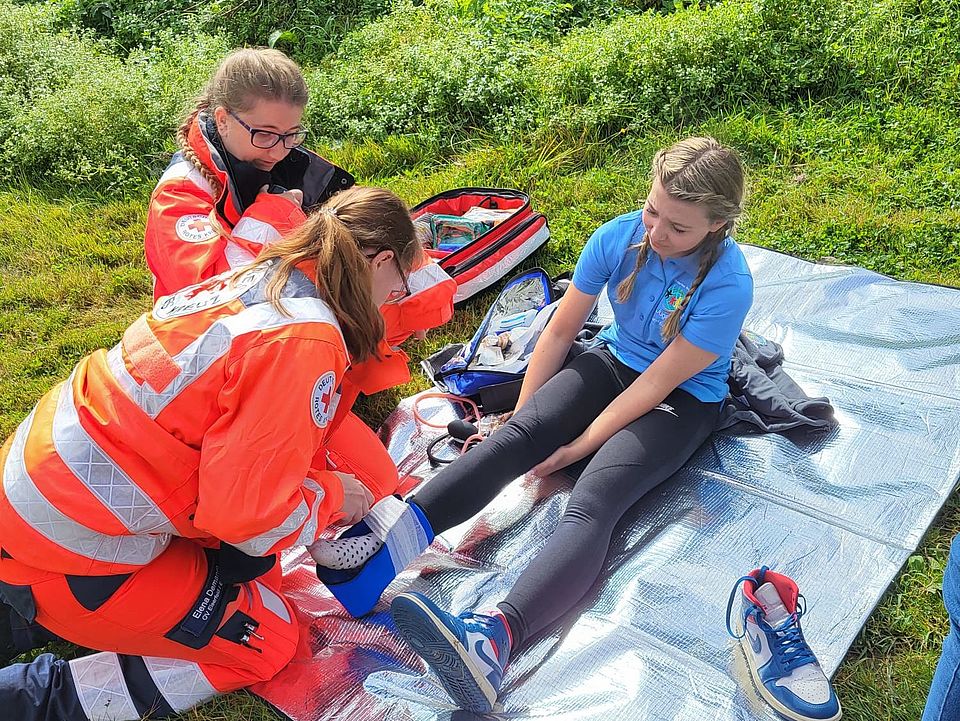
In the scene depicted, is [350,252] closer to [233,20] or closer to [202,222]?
[202,222]

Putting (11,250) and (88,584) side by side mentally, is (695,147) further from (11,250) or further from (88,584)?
(11,250)

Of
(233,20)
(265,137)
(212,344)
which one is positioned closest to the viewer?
(212,344)

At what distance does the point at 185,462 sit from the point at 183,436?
0.24 ft

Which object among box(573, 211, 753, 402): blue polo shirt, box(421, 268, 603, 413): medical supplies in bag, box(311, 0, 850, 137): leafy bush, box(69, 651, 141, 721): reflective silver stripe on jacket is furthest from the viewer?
box(311, 0, 850, 137): leafy bush

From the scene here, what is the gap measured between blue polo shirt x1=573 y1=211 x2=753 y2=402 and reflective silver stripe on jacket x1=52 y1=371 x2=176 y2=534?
1.73 metres

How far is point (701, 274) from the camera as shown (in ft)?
9.86

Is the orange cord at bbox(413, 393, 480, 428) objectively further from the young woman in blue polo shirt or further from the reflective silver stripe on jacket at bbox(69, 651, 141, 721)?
the reflective silver stripe on jacket at bbox(69, 651, 141, 721)

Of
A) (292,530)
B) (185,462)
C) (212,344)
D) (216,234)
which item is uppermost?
(212,344)

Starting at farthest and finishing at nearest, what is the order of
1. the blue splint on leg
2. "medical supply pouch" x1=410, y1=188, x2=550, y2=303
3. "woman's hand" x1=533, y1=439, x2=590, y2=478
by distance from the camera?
"medical supply pouch" x1=410, y1=188, x2=550, y2=303 < "woman's hand" x1=533, y1=439, x2=590, y2=478 < the blue splint on leg

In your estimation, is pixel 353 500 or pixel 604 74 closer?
pixel 353 500

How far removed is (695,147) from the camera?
2871 mm

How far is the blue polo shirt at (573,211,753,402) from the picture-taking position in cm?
299

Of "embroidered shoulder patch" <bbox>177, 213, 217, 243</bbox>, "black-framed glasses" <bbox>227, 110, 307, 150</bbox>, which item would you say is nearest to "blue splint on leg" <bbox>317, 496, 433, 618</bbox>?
"embroidered shoulder patch" <bbox>177, 213, 217, 243</bbox>

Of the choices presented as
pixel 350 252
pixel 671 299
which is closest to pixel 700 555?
pixel 671 299
